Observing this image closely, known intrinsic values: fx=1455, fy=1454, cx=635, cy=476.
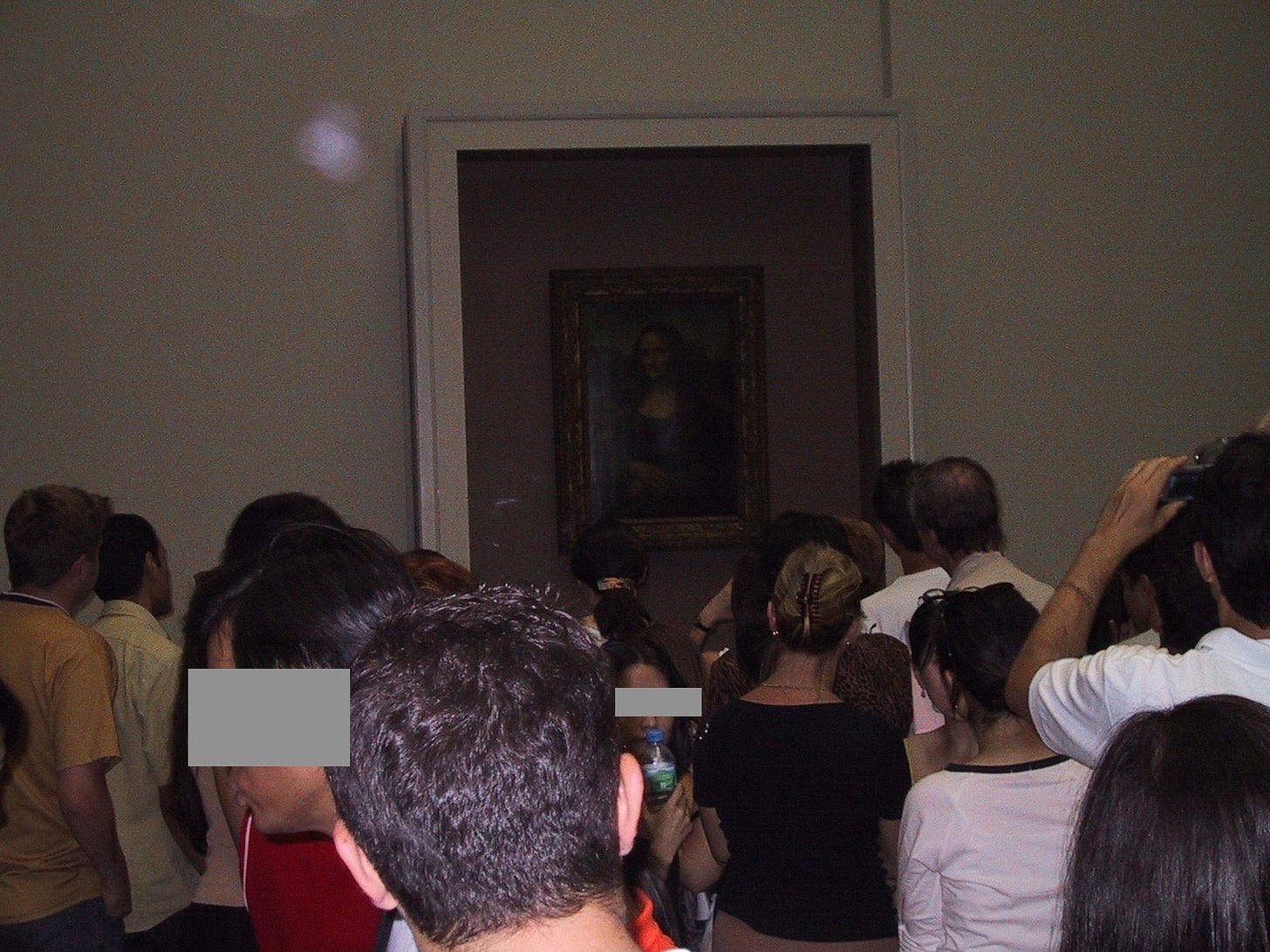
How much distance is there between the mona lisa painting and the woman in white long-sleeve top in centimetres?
543

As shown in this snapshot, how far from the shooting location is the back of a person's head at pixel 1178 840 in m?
1.37

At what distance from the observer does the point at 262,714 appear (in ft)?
4.69

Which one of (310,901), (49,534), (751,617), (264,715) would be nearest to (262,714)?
(264,715)

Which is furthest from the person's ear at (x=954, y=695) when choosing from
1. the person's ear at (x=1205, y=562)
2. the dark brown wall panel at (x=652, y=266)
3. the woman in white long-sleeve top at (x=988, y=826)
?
the dark brown wall panel at (x=652, y=266)

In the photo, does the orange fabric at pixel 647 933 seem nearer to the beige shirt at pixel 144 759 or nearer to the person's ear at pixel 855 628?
the person's ear at pixel 855 628

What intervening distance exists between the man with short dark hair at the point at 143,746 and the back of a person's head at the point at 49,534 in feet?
0.78

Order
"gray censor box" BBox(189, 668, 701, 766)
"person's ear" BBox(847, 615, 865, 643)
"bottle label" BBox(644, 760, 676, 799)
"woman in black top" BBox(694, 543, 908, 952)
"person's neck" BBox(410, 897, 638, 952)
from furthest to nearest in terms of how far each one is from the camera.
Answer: "person's ear" BBox(847, 615, 865, 643)
"woman in black top" BBox(694, 543, 908, 952)
"bottle label" BBox(644, 760, 676, 799)
"gray censor box" BBox(189, 668, 701, 766)
"person's neck" BBox(410, 897, 638, 952)

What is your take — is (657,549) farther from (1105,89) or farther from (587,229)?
(1105,89)

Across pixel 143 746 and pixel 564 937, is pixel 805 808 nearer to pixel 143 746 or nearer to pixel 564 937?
pixel 143 746

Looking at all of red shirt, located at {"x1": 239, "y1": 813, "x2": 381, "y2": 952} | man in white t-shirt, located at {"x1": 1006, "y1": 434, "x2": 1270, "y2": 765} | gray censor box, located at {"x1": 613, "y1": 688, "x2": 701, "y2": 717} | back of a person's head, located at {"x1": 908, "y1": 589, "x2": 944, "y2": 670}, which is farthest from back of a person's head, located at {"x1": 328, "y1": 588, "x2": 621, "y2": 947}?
back of a person's head, located at {"x1": 908, "y1": 589, "x2": 944, "y2": 670}

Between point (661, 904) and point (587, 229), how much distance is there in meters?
6.74

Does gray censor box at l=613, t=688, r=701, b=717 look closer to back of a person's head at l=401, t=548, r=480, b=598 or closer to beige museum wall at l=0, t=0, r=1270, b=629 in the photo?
back of a person's head at l=401, t=548, r=480, b=598

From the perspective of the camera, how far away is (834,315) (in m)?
8.77

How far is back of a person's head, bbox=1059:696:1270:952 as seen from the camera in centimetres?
137
